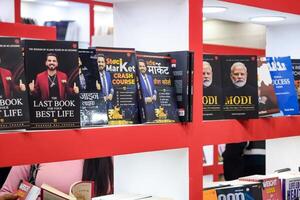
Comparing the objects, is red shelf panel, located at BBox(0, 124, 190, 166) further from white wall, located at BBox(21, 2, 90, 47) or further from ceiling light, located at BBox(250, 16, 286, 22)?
white wall, located at BBox(21, 2, 90, 47)

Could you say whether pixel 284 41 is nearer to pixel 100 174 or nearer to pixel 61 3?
pixel 100 174

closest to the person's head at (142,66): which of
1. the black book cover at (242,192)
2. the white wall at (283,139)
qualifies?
the black book cover at (242,192)

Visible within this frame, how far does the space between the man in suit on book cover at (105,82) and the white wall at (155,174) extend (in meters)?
0.43

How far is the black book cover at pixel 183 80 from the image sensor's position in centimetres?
204

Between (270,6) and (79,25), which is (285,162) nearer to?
(270,6)

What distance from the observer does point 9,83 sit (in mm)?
1536

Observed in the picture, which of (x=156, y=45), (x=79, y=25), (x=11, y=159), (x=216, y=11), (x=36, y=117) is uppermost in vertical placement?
(x=79, y=25)

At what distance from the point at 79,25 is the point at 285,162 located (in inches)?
235

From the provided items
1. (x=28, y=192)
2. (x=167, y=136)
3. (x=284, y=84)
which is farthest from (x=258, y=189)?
(x=28, y=192)

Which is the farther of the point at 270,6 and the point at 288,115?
the point at 288,115

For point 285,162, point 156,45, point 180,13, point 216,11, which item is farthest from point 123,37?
point 285,162

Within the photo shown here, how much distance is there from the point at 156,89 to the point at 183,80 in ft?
0.40

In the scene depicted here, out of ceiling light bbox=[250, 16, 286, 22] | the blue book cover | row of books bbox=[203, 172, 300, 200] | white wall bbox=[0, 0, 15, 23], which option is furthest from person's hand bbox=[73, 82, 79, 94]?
white wall bbox=[0, 0, 15, 23]

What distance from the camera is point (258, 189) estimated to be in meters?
2.46
